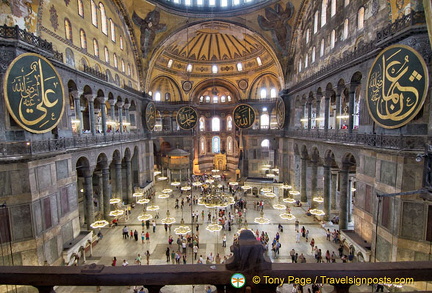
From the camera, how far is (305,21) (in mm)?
17422

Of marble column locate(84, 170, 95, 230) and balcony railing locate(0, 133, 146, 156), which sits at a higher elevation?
balcony railing locate(0, 133, 146, 156)

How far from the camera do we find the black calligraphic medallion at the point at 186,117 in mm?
19422

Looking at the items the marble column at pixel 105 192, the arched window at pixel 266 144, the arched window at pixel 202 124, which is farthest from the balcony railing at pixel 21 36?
the arched window at pixel 202 124

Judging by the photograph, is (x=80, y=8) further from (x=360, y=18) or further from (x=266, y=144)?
(x=266, y=144)

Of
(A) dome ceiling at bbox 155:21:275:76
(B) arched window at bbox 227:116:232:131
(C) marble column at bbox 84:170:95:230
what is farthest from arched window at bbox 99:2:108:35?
(B) arched window at bbox 227:116:232:131

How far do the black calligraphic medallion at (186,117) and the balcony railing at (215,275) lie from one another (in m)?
17.6

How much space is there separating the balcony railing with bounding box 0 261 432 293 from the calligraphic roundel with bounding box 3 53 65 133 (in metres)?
7.27

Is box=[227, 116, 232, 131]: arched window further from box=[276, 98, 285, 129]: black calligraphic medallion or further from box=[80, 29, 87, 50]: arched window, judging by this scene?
box=[80, 29, 87, 50]: arched window

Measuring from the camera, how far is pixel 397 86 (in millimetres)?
7691

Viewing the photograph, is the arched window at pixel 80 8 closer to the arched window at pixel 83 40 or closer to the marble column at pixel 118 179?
the arched window at pixel 83 40

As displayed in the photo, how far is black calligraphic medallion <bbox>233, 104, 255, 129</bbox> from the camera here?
58.5ft

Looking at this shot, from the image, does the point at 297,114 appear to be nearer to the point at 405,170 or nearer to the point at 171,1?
the point at 405,170

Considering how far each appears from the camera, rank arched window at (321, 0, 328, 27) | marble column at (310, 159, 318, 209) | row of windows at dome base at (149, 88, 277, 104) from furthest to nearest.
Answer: row of windows at dome base at (149, 88, 277, 104), marble column at (310, 159, 318, 209), arched window at (321, 0, 328, 27)

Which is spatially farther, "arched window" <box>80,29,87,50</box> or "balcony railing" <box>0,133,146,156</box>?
"arched window" <box>80,29,87,50</box>
